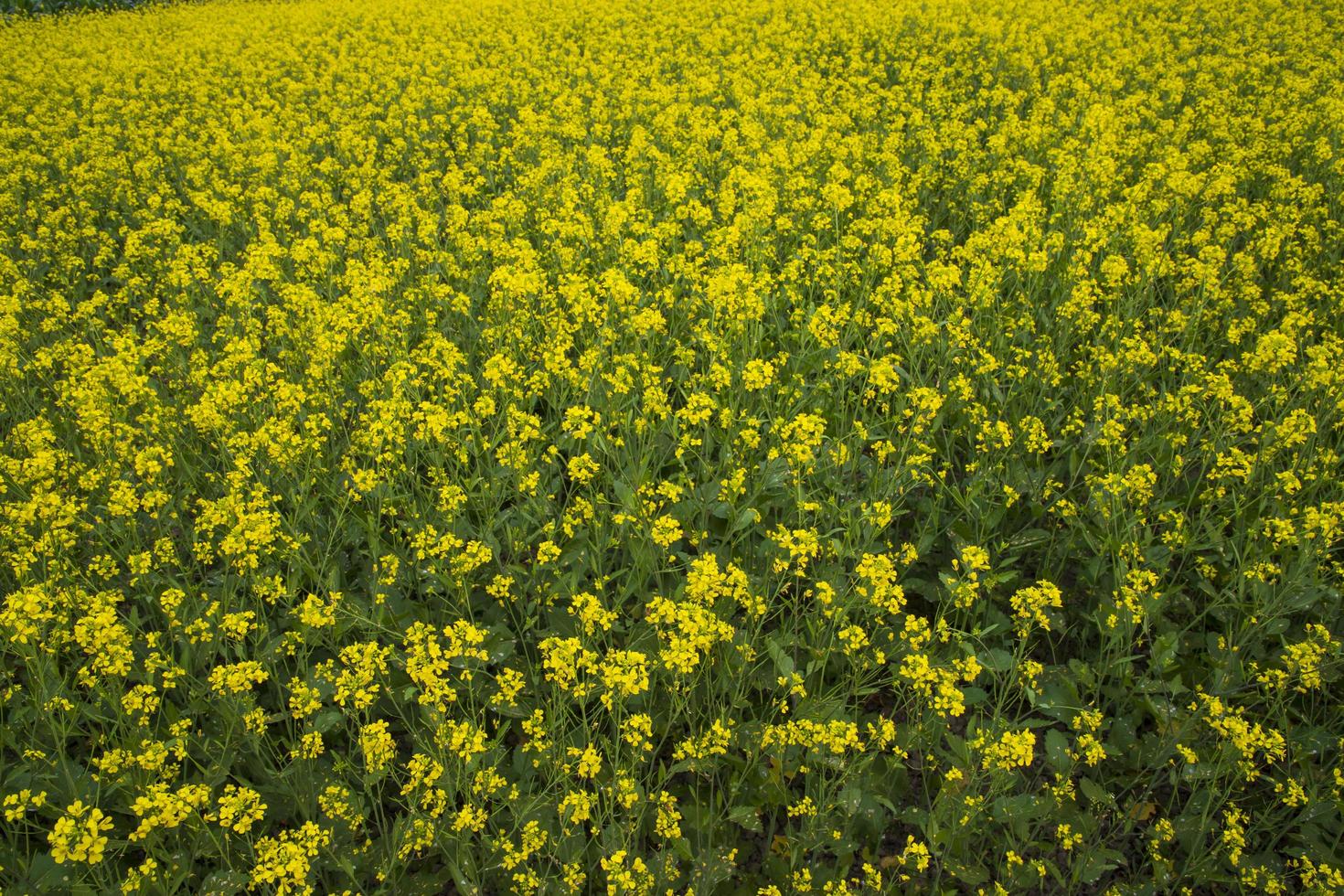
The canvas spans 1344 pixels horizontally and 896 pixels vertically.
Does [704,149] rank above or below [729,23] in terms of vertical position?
below

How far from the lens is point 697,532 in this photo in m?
3.72

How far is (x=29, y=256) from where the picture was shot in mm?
6898

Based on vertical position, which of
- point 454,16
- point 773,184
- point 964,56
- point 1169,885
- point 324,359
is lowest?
point 1169,885

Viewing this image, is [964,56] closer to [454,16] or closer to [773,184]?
[773,184]

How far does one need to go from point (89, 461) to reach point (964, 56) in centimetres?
1044

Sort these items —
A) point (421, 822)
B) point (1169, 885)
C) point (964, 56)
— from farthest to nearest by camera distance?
point (964, 56)
point (1169, 885)
point (421, 822)

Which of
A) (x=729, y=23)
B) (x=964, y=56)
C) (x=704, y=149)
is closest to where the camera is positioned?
(x=704, y=149)

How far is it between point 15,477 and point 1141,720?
5.05 m

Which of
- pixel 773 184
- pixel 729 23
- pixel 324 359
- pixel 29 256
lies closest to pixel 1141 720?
pixel 324 359

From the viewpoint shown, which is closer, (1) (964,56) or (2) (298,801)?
(2) (298,801)

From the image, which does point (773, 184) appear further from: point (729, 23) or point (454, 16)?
point (454, 16)

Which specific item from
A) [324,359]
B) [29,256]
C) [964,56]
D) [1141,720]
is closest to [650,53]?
[964,56]

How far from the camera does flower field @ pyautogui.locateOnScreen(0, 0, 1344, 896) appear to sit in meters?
2.77

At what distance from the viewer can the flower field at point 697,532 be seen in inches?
109
